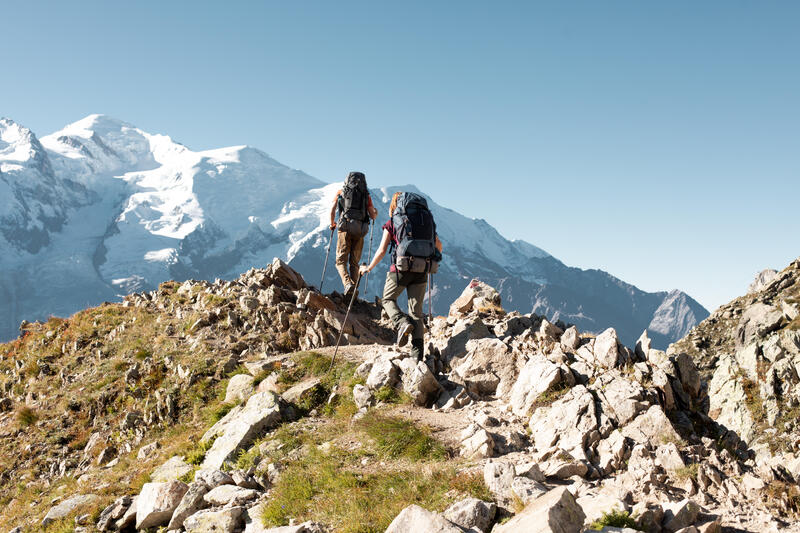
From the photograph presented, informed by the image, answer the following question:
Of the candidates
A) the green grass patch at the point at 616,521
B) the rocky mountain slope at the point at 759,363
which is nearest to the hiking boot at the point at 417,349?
the green grass patch at the point at 616,521

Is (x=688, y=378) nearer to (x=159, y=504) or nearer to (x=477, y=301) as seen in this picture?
(x=477, y=301)

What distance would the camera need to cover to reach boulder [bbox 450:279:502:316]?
18359 mm

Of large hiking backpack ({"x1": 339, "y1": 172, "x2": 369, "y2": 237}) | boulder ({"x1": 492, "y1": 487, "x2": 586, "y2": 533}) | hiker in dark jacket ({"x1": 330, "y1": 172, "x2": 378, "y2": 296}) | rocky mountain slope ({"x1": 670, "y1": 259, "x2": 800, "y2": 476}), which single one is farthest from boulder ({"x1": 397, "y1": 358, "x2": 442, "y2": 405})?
rocky mountain slope ({"x1": 670, "y1": 259, "x2": 800, "y2": 476})

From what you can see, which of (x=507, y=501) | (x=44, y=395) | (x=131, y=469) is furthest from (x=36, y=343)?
(x=507, y=501)

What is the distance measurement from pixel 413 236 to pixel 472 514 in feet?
21.4

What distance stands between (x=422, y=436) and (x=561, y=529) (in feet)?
12.7

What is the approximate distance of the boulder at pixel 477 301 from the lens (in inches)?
723

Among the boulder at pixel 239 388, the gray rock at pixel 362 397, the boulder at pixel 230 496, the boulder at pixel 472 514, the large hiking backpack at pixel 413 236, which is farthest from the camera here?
the boulder at pixel 239 388

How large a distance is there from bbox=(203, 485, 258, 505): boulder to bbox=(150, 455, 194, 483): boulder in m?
1.93

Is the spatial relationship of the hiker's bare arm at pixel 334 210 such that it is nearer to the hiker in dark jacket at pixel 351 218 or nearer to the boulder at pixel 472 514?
the hiker in dark jacket at pixel 351 218

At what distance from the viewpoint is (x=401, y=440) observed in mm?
8977

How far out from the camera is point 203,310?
1802 centimetres

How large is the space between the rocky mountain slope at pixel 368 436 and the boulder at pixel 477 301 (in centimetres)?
34

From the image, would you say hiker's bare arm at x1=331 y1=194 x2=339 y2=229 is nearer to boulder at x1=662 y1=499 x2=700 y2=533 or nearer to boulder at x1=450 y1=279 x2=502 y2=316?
boulder at x1=450 y1=279 x2=502 y2=316
